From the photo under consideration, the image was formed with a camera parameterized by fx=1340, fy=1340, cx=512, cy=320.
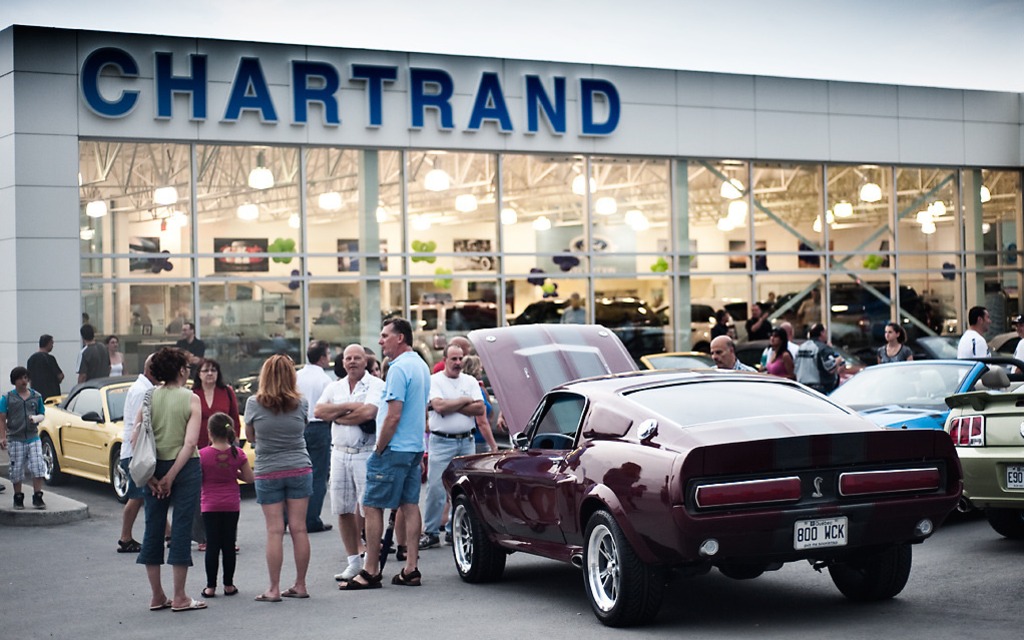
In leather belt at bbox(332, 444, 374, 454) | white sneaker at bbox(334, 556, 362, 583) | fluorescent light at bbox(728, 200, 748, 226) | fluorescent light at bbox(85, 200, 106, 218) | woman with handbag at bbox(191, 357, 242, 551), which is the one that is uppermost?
fluorescent light at bbox(728, 200, 748, 226)

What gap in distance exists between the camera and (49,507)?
15.0 m

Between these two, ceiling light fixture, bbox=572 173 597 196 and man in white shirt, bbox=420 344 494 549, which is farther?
ceiling light fixture, bbox=572 173 597 196

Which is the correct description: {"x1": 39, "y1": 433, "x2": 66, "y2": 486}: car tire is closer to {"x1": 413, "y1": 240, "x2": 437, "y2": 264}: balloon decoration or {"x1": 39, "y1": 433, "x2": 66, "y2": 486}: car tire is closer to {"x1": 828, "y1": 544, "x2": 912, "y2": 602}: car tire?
{"x1": 413, "y1": 240, "x2": 437, "y2": 264}: balloon decoration

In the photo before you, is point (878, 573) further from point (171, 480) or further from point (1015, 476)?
point (171, 480)

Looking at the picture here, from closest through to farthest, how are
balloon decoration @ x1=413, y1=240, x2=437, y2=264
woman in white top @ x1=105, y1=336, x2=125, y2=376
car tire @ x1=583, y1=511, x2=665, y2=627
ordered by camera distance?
car tire @ x1=583, y1=511, x2=665, y2=627
woman in white top @ x1=105, y1=336, x2=125, y2=376
balloon decoration @ x1=413, y1=240, x2=437, y2=264

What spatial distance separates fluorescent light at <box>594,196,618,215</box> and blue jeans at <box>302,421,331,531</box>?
13.5 m

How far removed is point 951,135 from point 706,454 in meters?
24.3

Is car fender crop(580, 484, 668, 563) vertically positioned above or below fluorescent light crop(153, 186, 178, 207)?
below

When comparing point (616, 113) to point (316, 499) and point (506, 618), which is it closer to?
point (316, 499)

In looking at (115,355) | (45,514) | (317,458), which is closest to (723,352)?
(317,458)

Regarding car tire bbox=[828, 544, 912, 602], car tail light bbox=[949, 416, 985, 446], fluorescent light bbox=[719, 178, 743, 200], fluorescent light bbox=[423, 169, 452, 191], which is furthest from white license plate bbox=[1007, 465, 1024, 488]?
fluorescent light bbox=[719, 178, 743, 200]

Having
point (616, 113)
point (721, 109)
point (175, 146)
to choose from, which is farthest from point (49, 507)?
point (721, 109)

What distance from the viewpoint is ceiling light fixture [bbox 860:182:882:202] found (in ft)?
95.3

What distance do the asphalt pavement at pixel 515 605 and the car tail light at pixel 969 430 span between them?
2.94ft
